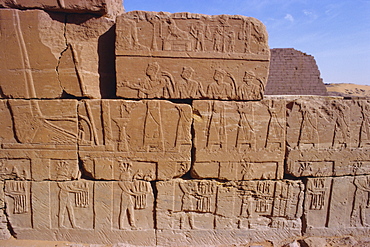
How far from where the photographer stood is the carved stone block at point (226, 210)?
302 centimetres

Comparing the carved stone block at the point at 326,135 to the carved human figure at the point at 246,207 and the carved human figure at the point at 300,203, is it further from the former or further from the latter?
the carved human figure at the point at 246,207

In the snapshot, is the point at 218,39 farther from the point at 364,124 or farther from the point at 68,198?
the point at 68,198

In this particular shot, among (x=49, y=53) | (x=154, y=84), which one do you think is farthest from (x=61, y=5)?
(x=154, y=84)

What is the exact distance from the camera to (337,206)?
317 cm

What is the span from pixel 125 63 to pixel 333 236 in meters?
3.57

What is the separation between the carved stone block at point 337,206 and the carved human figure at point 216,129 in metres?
1.31

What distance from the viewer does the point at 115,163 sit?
294 centimetres

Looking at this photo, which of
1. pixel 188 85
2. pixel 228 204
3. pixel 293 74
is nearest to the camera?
pixel 188 85

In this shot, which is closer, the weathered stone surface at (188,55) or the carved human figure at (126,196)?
the weathered stone surface at (188,55)

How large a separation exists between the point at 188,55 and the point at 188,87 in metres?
0.38

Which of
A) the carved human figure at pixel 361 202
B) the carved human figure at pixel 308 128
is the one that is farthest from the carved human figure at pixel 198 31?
the carved human figure at pixel 361 202

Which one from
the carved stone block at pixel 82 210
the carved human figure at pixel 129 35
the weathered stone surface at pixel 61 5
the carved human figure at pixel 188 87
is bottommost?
the carved stone block at pixel 82 210

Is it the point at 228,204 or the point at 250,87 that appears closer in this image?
the point at 250,87

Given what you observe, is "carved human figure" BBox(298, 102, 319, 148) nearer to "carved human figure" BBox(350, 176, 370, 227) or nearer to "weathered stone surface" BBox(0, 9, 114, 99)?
"carved human figure" BBox(350, 176, 370, 227)
